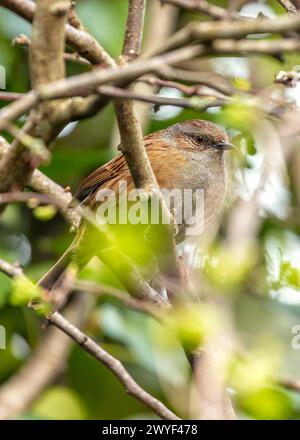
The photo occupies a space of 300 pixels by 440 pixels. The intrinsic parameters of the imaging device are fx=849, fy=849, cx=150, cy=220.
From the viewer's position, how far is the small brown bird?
4797mm

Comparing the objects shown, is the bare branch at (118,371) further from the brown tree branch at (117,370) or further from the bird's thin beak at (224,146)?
the bird's thin beak at (224,146)

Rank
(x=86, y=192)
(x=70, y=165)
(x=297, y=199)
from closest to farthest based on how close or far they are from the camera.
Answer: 1. (x=86, y=192)
2. (x=297, y=199)
3. (x=70, y=165)

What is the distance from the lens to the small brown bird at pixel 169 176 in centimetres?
480

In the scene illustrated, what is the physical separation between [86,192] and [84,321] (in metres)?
1.56

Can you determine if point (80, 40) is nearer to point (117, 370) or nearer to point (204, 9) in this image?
point (204, 9)

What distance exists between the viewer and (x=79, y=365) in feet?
Answer: 20.4

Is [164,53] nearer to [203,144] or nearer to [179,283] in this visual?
[179,283]

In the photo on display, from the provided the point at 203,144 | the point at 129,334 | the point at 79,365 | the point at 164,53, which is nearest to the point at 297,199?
the point at 203,144

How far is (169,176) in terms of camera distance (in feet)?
15.9

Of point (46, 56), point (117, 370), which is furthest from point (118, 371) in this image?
point (46, 56)

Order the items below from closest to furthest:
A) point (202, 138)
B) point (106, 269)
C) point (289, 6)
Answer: point (289, 6) < point (106, 269) < point (202, 138)

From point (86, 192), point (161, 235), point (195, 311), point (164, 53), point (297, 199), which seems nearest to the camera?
point (164, 53)

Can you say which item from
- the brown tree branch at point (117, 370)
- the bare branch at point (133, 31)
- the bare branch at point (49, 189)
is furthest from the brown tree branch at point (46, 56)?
the bare branch at point (49, 189)

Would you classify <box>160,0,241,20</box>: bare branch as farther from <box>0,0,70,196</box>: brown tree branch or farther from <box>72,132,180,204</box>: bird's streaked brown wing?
<box>72,132,180,204</box>: bird's streaked brown wing
